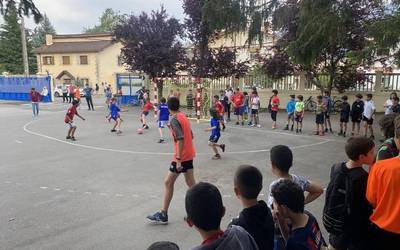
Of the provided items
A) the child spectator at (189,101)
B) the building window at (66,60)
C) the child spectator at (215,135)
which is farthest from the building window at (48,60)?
the child spectator at (215,135)

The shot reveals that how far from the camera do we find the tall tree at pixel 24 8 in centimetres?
461

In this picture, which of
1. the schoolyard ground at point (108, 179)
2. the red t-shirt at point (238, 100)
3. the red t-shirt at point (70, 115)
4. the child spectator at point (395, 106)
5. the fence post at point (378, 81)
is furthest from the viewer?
the fence post at point (378, 81)

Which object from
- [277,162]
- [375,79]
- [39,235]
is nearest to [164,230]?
[39,235]

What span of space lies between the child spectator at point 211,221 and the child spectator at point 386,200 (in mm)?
1304

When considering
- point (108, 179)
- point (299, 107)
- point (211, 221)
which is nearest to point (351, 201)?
point (211, 221)

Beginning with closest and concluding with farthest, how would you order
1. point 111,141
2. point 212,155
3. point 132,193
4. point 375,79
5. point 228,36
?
point 132,193, point 228,36, point 212,155, point 111,141, point 375,79

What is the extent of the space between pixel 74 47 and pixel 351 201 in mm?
57634

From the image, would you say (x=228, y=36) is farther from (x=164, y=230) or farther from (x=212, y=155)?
(x=164, y=230)

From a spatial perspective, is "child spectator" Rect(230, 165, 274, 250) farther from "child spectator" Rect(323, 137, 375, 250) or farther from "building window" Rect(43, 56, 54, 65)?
"building window" Rect(43, 56, 54, 65)

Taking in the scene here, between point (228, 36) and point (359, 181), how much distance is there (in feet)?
23.2

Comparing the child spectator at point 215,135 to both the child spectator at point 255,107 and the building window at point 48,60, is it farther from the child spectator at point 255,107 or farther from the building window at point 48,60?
the building window at point 48,60

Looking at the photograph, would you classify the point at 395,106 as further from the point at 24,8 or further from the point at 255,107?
the point at 24,8

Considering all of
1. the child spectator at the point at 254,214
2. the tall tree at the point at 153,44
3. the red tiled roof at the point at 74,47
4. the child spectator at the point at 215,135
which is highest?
the red tiled roof at the point at 74,47

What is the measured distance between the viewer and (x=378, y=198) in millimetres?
3098
